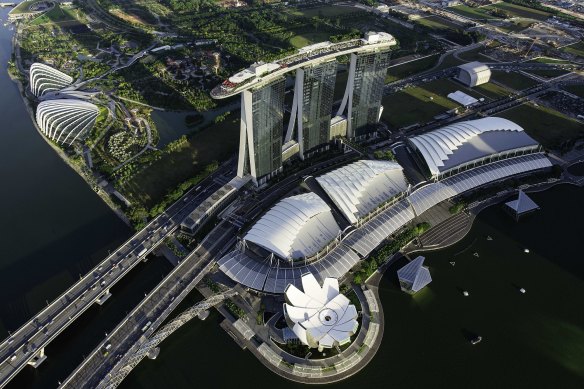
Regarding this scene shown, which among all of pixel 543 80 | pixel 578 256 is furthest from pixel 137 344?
pixel 543 80

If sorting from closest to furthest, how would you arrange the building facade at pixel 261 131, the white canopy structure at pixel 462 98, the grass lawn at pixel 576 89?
the building facade at pixel 261 131 → the white canopy structure at pixel 462 98 → the grass lawn at pixel 576 89

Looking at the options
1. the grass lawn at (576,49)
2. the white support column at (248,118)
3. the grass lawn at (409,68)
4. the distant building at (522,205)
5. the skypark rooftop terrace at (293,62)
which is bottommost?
the grass lawn at (576,49)

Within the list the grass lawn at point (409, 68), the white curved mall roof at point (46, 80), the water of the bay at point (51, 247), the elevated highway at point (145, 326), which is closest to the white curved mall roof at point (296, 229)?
the elevated highway at point (145, 326)

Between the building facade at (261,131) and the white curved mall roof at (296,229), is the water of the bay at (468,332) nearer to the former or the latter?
the white curved mall roof at (296,229)

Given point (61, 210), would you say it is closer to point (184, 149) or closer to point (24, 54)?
point (184, 149)

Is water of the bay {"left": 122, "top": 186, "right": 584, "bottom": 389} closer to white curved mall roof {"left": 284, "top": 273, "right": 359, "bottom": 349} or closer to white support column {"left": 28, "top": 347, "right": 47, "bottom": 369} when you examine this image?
white curved mall roof {"left": 284, "top": 273, "right": 359, "bottom": 349}
